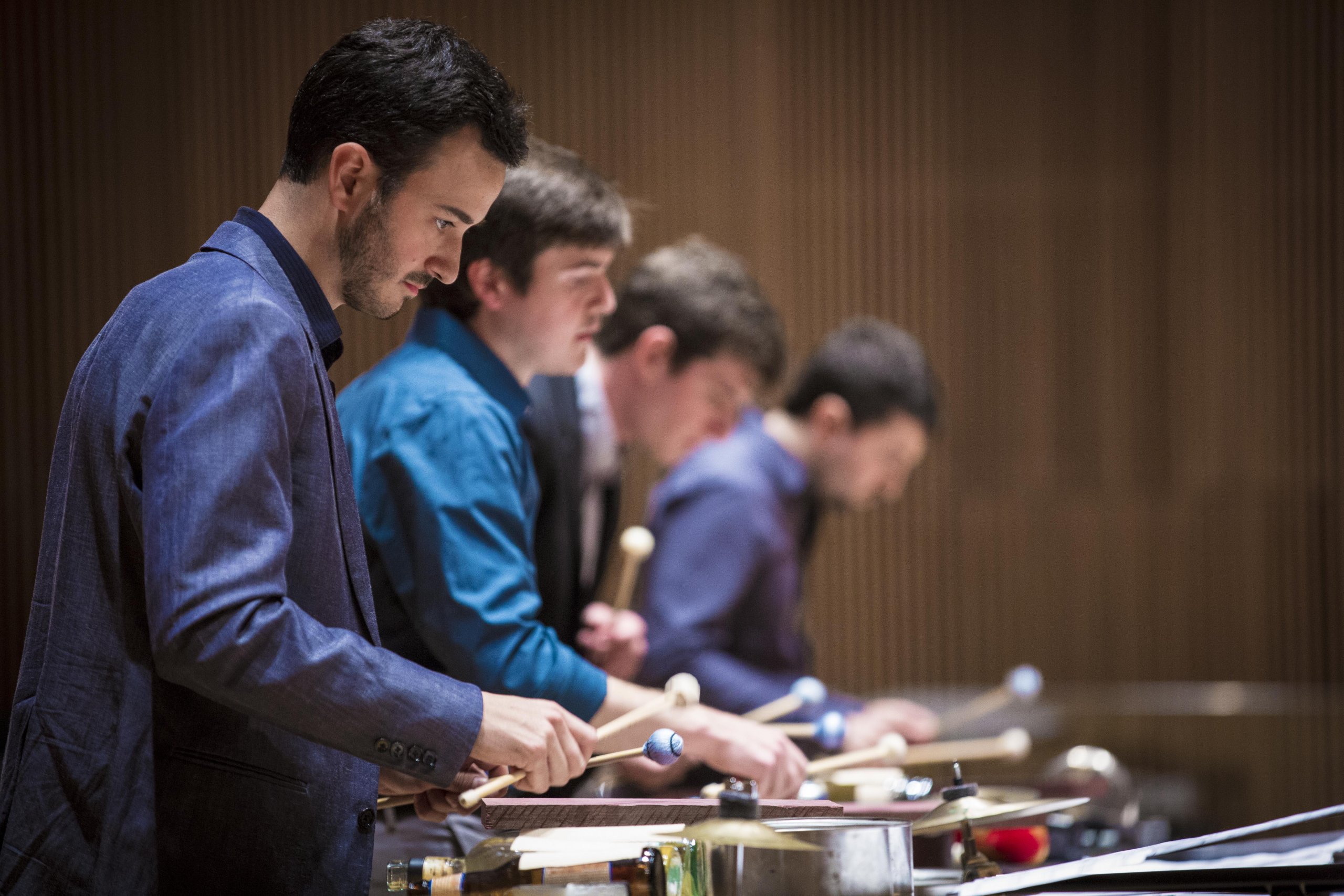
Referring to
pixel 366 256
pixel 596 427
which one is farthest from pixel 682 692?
pixel 596 427

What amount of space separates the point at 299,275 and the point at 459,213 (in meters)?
0.17

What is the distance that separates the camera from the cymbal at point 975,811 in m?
1.47

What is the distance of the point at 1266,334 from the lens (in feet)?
15.6

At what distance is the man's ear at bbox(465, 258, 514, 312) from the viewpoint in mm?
1769

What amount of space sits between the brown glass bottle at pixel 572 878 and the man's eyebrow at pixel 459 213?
636mm

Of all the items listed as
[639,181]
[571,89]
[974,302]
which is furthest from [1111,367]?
[571,89]

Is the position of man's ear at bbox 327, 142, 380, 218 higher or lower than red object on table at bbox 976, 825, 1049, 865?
higher

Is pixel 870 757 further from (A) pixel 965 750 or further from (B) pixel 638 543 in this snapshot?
(A) pixel 965 750

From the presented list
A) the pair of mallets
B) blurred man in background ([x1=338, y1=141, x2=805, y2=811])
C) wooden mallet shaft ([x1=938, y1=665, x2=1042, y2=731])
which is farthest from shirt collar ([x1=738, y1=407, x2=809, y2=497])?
blurred man in background ([x1=338, y1=141, x2=805, y2=811])

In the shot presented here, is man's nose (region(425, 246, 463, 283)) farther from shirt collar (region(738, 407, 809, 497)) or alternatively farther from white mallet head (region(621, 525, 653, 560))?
shirt collar (region(738, 407, 809, 497))

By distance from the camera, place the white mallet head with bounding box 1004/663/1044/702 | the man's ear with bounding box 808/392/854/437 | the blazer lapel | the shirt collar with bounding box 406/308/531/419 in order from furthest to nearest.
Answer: the man's ear with bounding box 808/392/854/437 < the white mallet head with bounding box 1004/663/1044/702 < the shirt collar with bounding box 406/308/531/419 < the blazer lapel

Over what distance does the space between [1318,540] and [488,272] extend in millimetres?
3994

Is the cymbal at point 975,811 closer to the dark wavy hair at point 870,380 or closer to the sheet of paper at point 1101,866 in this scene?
the sheet of paper at point 1101,866

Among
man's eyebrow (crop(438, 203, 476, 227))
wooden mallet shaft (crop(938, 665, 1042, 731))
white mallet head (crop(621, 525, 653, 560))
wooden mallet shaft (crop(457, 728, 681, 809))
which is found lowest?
wooden mallet shaft (crop(938, 665, 1042, 731))
